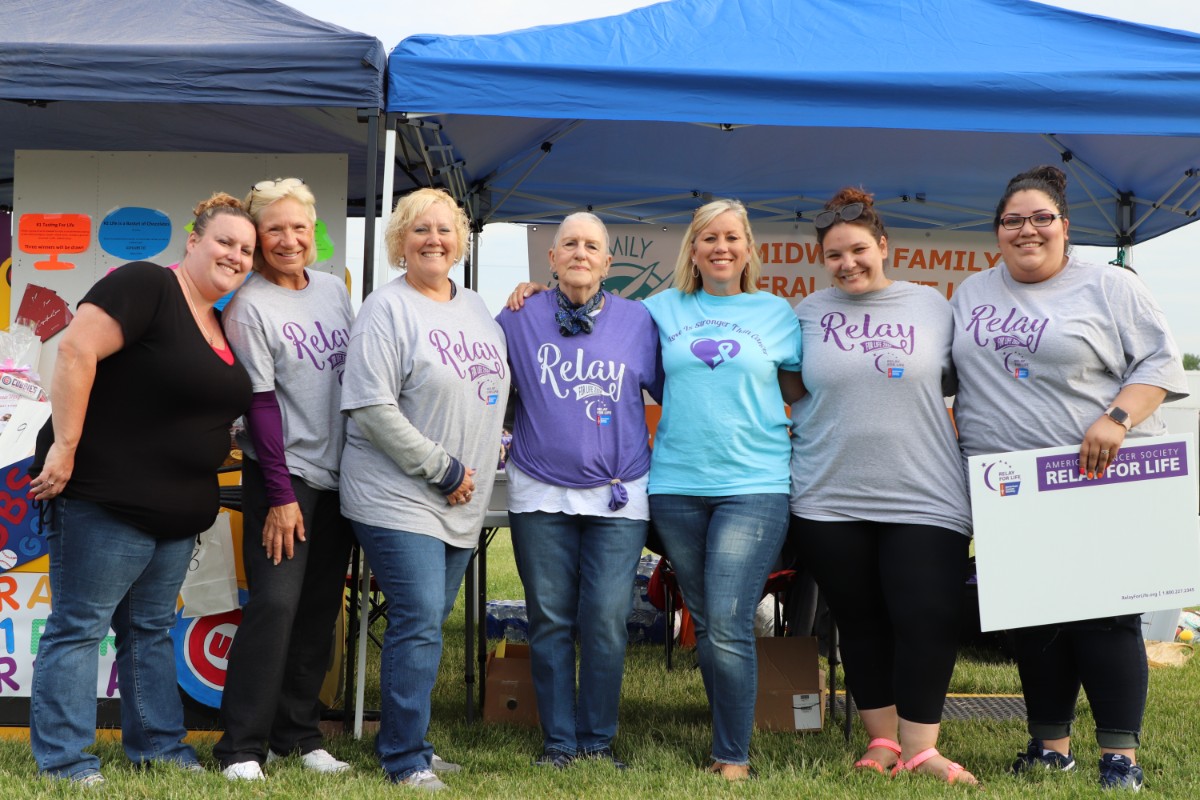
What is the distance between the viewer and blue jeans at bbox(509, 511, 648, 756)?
274 centimetres

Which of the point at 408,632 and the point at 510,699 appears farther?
the point at 510,699

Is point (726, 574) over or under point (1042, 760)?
over

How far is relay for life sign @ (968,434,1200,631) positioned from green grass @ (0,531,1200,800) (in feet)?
1.61

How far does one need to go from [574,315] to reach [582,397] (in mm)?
236

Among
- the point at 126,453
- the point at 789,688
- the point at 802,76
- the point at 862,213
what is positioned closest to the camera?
the point at 126,453

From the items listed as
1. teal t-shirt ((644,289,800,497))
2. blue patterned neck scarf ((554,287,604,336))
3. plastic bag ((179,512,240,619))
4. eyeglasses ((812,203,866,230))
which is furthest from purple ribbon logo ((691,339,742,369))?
plastic bag ((179,512,240,619))

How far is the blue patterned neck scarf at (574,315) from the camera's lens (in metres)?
2.79

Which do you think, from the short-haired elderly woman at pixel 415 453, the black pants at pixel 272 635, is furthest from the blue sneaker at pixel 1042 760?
the black pants at pixel 272 635

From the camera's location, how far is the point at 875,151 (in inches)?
207

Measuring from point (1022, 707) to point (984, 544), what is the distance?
148 centimetres

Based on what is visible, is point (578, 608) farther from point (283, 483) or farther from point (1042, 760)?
point (1042, 760)

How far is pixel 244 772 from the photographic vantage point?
2.59m

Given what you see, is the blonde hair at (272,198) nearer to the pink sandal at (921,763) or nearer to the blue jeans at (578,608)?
the blue jeans at (578,608)

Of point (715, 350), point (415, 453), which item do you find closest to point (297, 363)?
point (415, 453)
